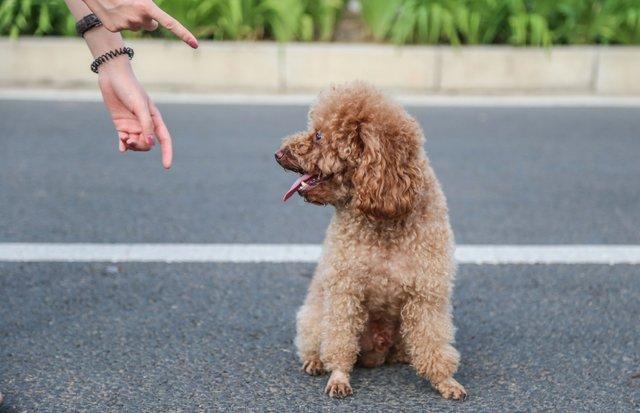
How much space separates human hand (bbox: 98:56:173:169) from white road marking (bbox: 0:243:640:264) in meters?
1.74

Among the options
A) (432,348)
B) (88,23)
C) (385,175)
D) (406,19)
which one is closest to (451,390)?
(432,348)

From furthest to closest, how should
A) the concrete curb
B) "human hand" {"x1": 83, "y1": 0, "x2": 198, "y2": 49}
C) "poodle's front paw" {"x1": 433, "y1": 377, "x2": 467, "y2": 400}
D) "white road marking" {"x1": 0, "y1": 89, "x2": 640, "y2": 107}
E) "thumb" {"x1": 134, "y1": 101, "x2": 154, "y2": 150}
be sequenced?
1. the concrete curb
2. "white road marking" {"x1": 0, "y1": 89, "x2": 640, "y2": 107}
3. "poodle's front paw" {"x1": 433, "y1": 377, "x2": 467, "y2": 400}
4. "thumb" {"x1": 134, "y1": 101, "x2": 154, "y2": 150}
5. "human hand" {"x1": 83, "y1": 0, "x2": 198, "y2": 49}

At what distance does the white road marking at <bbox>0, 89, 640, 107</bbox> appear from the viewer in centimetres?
776

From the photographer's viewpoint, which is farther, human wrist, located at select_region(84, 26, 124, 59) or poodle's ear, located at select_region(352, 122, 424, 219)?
poodle's ear, located at select_region(352, 122, 424, 219)

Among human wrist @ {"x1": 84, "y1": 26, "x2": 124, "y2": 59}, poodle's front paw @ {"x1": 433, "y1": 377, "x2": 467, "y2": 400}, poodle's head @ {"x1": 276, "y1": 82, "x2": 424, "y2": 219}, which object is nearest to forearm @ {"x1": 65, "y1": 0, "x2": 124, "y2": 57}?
human wrist @ {"x1": 84, "y1": 26, "x2": 124, "y2": 59}

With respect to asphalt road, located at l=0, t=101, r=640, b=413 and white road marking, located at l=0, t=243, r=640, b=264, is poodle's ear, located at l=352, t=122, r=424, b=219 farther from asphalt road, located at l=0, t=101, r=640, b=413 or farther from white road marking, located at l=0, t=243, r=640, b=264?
white road marking, located at l=0, t=243, r=640, b=264

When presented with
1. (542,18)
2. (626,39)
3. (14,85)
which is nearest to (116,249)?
(14,85)

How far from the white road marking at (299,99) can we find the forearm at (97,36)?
508 centimetres

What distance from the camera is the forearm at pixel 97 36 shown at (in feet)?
8.52

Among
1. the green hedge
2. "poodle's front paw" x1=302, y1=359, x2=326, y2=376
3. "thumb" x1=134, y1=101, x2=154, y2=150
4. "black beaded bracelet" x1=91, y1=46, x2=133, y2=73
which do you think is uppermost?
"black beaded bracelet" x1=91, y1=46, x2=133, y2=73

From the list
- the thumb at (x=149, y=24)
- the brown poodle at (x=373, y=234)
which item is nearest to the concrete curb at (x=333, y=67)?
the brown poodle at (x=373, y=234)

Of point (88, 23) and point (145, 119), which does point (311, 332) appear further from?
point (88, 23)

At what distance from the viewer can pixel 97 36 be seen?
260cm

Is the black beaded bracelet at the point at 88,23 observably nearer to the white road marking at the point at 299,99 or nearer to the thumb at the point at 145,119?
the thumb at the point at 145,119
